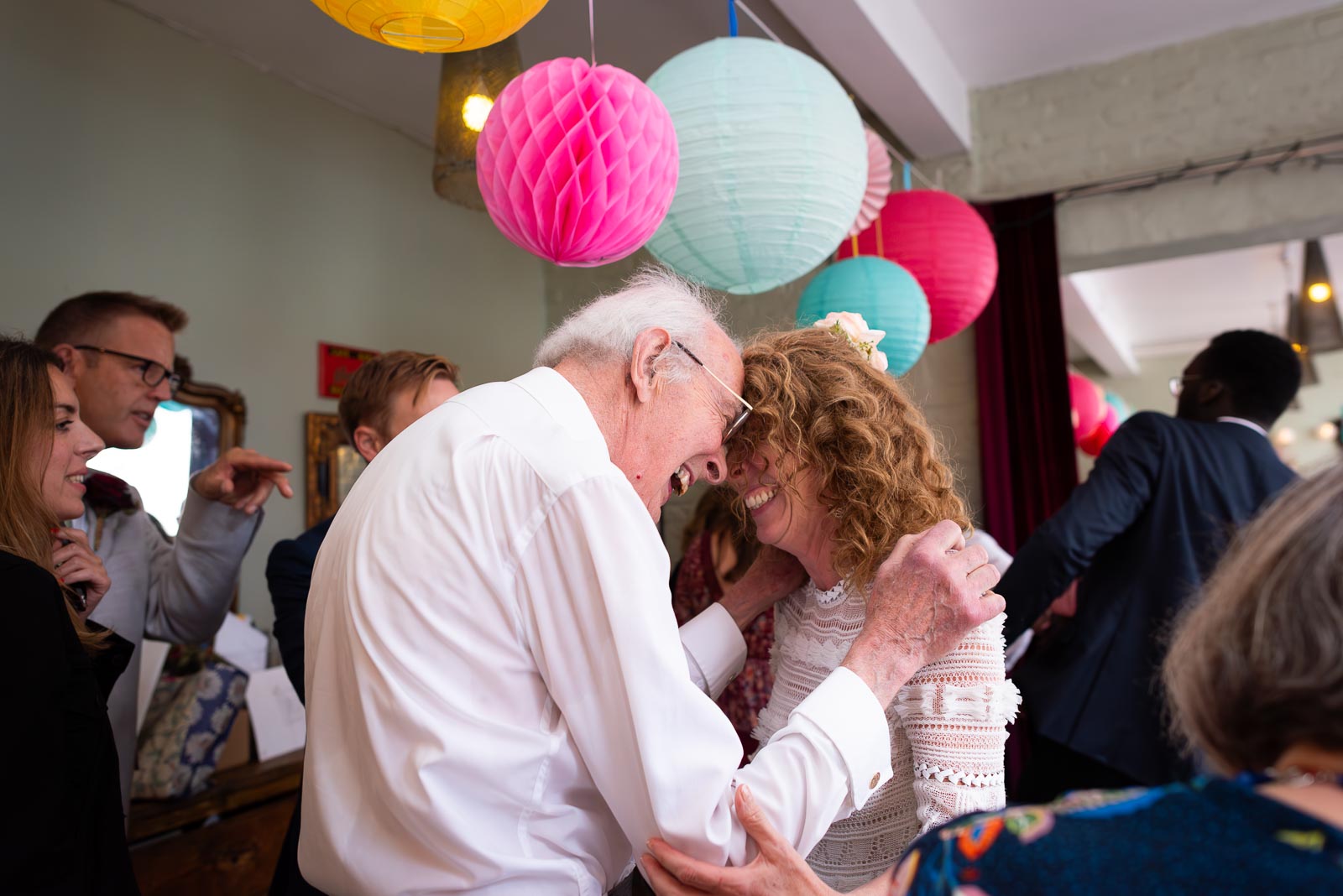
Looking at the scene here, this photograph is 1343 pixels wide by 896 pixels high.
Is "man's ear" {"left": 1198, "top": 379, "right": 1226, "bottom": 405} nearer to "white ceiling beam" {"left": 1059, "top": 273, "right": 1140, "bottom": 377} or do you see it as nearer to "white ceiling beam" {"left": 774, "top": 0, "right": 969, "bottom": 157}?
"white ceiling beam" {"left": 774, "top": 0, "right": 969, "bottom": 157}

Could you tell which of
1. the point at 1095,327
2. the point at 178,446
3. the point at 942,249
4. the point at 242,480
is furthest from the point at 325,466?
the point at 1095,327

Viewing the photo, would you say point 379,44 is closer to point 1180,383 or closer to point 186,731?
point 186,731

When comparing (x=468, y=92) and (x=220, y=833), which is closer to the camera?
(x=468, y=92)

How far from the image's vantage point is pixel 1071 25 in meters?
3.62

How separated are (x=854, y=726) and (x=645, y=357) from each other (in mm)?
515

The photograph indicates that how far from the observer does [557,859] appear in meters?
0.96

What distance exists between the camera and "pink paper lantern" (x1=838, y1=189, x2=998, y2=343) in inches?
108

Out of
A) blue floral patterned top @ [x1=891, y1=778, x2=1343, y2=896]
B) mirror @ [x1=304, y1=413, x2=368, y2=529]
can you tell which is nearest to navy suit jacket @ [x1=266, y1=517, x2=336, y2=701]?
blue floral patterned top @ [x1=891, y1=778, x2=1343, y2=896]

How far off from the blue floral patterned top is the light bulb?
88.3 inches

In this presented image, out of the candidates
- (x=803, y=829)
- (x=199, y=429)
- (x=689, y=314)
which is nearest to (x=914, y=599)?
(x=803, y=829)

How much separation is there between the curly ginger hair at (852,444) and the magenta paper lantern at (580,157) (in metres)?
0.38

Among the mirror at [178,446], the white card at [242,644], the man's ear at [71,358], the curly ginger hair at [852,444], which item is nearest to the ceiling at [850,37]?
the mirror at [178,446]

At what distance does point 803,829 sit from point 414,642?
0.47 metres

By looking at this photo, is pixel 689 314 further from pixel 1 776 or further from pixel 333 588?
pixel 1 776
